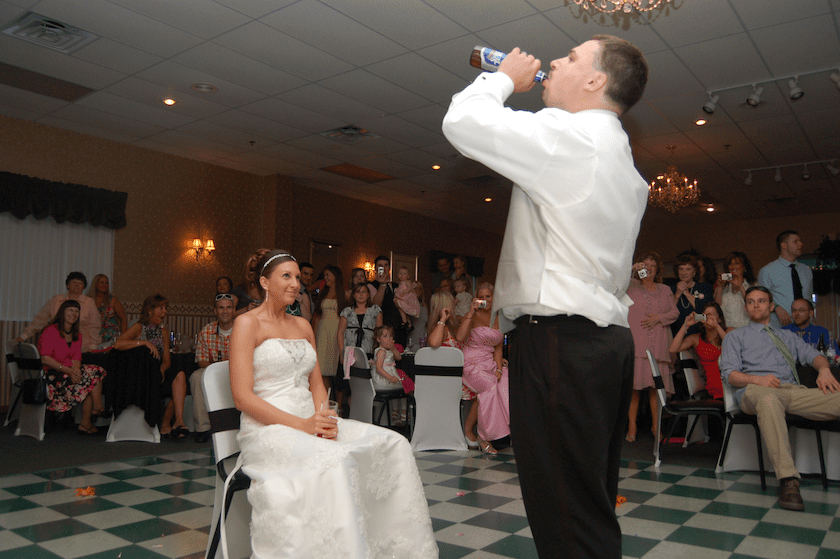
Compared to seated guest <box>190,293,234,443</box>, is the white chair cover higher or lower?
lower

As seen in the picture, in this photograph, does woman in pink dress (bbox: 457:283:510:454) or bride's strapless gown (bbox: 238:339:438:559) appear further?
woman in pink dress (bbox: 457:283:510:454)

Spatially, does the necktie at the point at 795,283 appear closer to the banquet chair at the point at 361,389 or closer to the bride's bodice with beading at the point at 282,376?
the banquet chair at the point at 361,389

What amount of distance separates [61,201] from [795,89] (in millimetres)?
7652

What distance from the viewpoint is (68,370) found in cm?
555

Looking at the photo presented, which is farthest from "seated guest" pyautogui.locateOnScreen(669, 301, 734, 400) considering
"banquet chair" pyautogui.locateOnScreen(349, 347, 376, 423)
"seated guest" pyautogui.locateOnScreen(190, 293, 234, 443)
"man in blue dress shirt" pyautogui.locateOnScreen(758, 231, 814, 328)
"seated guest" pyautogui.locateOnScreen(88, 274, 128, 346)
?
"seated guest" pyautogui.locateOnScreen(88, 274, 128, 346)

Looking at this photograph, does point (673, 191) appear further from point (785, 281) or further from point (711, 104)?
point (785, 281)

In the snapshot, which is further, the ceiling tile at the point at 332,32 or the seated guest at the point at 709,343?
the seated guest at the point at 709,343

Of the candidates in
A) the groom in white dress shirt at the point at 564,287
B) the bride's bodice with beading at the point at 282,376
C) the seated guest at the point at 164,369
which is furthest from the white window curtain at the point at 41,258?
the groom in white dress shirt at the point at 564,287

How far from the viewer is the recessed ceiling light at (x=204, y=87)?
19.4ft

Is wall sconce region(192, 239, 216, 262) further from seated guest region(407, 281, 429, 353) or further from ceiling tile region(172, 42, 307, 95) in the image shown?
ceiling tile region(172, 42, 307, 95)

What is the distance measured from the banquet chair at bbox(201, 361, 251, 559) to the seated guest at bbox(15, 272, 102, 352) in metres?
4.88

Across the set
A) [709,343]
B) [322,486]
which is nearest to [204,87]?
[322,486]

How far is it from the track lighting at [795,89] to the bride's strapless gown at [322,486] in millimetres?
4998

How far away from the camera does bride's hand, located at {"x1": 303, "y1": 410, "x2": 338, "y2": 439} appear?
7.64 ft
